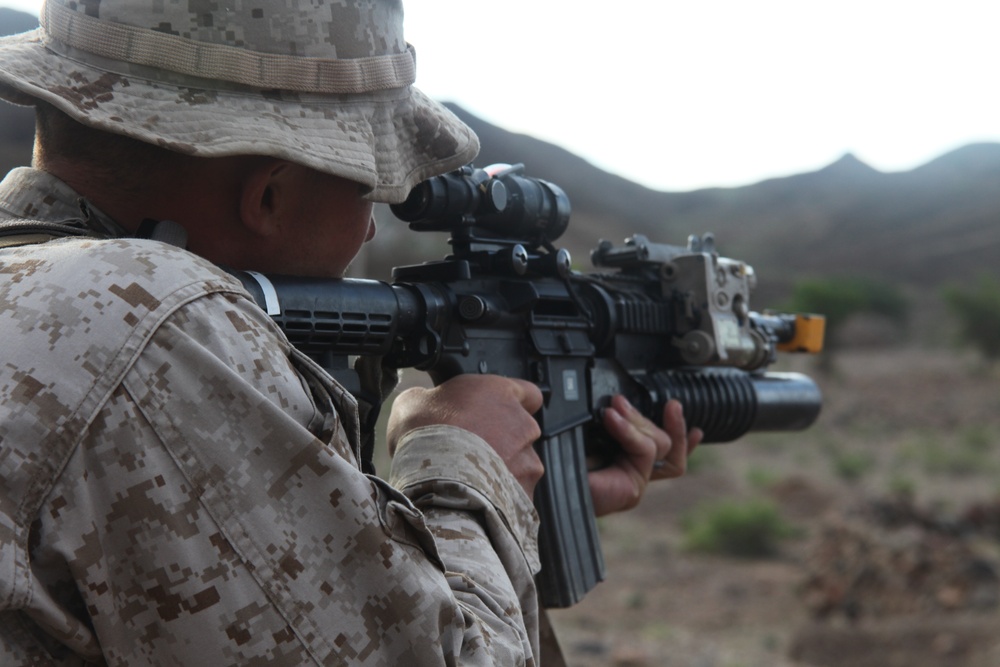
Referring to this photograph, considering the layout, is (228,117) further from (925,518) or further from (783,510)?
(783,510)

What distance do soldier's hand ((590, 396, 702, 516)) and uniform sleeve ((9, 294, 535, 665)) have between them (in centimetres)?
158

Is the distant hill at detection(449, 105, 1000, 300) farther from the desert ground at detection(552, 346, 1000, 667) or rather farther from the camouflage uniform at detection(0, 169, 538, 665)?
the camouflage uniform at detection(0, 169, 538, 665)

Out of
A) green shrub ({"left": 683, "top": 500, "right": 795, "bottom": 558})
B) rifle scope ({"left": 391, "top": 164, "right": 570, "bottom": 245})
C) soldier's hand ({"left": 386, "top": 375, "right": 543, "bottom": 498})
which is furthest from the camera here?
green shrub ({"left": 683, "top": 500, "right": 795, "bottom": 558})

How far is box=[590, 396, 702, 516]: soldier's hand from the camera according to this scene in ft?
10.4

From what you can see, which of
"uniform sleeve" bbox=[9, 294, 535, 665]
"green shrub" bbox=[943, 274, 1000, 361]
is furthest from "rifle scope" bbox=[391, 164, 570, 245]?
"green shrub" bbox=[943, 274, 1000, 361]

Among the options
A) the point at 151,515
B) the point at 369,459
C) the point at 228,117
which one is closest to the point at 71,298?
the point at 151,515

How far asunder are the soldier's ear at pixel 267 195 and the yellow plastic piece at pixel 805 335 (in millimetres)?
2924

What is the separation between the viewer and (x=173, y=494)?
4.71ft

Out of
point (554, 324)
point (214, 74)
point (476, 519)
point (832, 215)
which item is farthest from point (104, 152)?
point (832, 215)

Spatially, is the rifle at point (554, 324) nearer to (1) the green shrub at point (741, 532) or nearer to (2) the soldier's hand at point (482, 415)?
(2) the soldier's hand at point (482, 415)

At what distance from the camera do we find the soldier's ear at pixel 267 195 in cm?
187

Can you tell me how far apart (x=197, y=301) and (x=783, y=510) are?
1310cm

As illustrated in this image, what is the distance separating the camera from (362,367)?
2584mm

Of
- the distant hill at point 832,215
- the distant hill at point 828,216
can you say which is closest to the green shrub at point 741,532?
the distant hill at point 828,216
